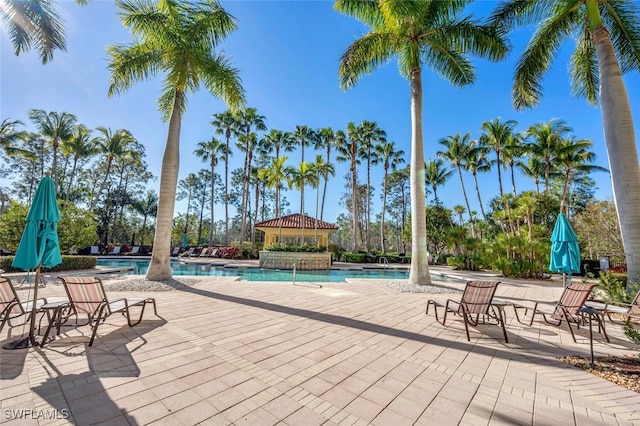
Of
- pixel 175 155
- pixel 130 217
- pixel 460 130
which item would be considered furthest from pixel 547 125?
pixel 130 217

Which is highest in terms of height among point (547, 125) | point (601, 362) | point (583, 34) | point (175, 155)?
point (547, 125)

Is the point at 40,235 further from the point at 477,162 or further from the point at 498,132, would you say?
the point at 477,162

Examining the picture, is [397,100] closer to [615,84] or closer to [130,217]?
[615,84]

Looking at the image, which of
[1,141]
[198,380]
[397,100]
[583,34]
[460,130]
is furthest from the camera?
[460,130]

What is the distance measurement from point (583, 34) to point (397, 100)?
7.27 metres

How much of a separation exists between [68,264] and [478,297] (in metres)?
16.6

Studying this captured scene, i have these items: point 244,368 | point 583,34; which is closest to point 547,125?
point 583,34

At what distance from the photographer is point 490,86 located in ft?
44.0

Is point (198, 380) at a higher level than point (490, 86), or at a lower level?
lower

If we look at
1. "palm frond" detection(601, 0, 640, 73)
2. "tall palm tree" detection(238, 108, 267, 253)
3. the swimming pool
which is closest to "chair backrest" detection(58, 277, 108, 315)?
the swimming pool

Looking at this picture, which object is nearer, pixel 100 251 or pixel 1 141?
pixel 1 141

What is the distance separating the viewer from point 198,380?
2.82 meters

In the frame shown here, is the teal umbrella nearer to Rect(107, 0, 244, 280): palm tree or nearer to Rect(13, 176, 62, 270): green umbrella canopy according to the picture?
Rect(13, 176, 62, 270): green umbrella canopy

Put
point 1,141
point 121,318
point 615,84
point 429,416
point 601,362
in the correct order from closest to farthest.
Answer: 1. point 429,416
2. point 601,362
3. point 121,318
4. point 615,84
5. point 1,141
